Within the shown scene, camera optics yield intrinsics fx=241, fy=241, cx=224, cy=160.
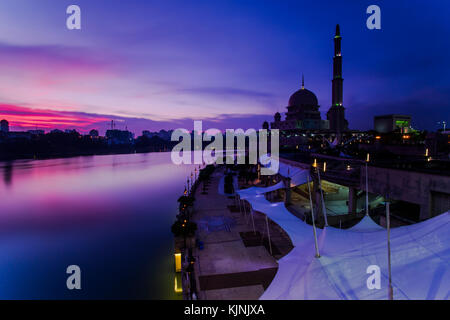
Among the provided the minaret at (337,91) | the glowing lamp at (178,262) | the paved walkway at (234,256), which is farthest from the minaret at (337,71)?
the glowing lamp at (178,262)

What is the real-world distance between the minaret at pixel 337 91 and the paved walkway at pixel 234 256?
68177 millimetres

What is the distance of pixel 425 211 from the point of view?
41.0 feet

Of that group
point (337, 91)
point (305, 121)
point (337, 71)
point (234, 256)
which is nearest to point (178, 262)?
point (234, 256)

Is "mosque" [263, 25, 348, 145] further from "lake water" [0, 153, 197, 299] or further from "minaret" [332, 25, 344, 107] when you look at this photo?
"lake water" [0, 153, 197, 299]

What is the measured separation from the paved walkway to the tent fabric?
3.30 meters

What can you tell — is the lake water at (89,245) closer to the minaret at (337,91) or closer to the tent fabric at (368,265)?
the tent fabric at (368,265)

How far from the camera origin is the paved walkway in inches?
393

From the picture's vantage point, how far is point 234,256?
12695mm

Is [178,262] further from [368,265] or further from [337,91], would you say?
[337,91]

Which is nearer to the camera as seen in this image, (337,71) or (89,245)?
(89,245)

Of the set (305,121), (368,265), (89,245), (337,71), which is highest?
(337,71)

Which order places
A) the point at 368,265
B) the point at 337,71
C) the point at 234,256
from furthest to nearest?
the point at 337,71 → the point at 234,256 → the point at 368,265

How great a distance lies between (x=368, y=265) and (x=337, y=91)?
3132 inches

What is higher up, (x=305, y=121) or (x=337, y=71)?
(x=337, y=71)
